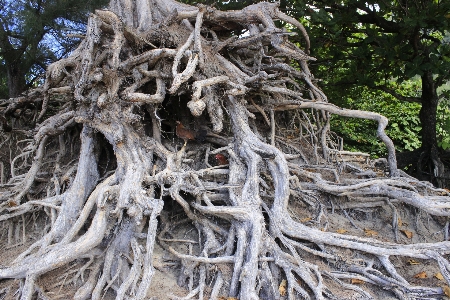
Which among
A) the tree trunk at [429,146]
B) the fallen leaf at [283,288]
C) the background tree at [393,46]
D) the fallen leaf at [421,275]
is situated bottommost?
the fallen leaf at [283,288]

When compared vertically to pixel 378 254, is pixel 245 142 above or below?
above

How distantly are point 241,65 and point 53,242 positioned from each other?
286 centimetres

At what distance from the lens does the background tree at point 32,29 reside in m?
6.34

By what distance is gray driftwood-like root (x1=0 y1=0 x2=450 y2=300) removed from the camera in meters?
3.16

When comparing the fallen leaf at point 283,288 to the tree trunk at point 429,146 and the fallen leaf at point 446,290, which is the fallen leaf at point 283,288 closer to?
the fallen leaf at point 446,290

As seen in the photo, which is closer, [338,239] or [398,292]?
[398,292]

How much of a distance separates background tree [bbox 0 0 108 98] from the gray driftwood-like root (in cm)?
153

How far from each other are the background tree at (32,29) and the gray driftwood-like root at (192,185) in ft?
5.01

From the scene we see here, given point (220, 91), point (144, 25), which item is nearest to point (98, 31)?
point (144, 25)

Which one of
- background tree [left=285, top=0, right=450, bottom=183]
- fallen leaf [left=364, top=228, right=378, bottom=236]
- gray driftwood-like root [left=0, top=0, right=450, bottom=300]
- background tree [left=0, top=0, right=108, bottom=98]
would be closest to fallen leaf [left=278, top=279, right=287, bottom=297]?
gray driftwood-like root [left=0, top=0, right=450, bottom=300]

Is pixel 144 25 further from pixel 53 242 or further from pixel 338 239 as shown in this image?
pixel 338 239

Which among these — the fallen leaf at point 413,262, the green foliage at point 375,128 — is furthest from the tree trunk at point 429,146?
the fallen leaf at point 413,262

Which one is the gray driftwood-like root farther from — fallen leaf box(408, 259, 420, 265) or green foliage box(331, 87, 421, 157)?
green foliage box(331, 87, 421, 157)

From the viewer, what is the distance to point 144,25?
471cm
